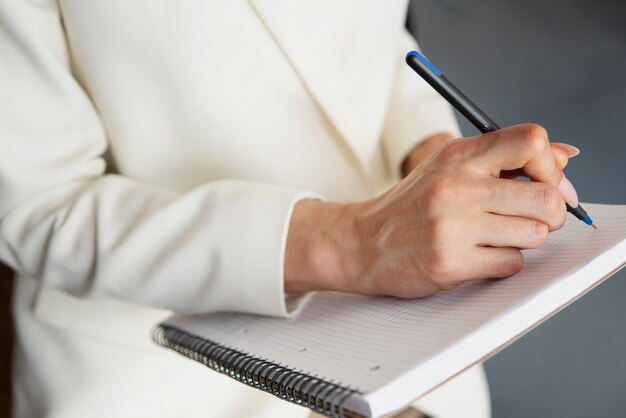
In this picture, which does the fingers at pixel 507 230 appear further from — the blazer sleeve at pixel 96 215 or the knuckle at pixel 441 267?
the blazer sleeve at pixel 96 215

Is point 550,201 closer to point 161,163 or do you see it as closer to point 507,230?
point 507,230

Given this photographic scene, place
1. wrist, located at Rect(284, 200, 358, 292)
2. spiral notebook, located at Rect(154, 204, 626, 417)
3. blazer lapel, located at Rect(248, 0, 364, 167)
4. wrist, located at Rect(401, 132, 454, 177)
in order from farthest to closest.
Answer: wrist, located at Rect(401, 132, 454, 177) < blazer lapel, located at Rect(248, 0, 364, 167) < wrist, located at Rect(284, 200, 358, 292) < spiral notebook, located at Rect(154, 204, 626, 417)

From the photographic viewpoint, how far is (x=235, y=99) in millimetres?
610

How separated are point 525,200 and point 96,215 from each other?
313 millimetres

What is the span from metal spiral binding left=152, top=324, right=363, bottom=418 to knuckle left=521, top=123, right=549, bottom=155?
16cm

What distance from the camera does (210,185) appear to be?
0.54 metres

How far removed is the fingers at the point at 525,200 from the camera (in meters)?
0.42

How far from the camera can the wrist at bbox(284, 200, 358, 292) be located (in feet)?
1.58

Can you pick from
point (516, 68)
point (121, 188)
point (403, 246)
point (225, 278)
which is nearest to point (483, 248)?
point (403, 246)

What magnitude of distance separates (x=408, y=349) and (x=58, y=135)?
34cm

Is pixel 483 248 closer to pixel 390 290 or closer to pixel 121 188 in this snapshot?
pixel 390 290

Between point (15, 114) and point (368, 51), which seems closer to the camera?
point (15, 114)

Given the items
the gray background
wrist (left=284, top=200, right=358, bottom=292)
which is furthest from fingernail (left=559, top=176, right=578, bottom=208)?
the gray background

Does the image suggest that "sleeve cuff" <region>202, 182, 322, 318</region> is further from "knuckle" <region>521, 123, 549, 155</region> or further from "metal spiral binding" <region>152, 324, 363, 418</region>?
"knuckle" <region>521, 123, 549, 155</region>
